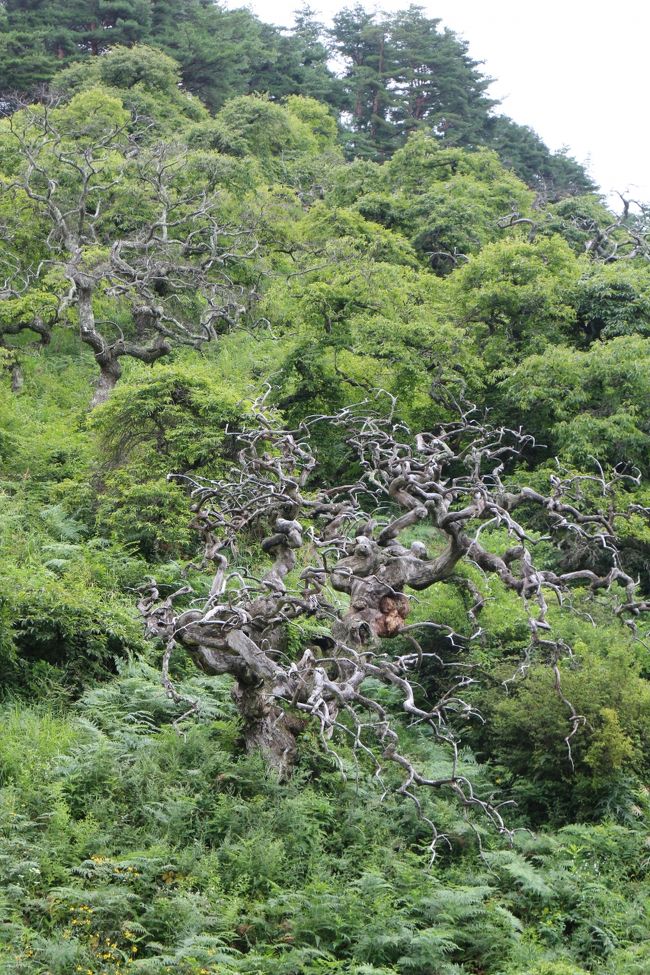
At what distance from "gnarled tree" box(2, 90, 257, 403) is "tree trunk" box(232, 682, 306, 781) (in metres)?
12.2

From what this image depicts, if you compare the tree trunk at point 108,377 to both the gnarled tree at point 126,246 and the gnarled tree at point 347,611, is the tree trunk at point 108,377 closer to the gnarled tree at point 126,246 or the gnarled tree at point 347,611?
the gnarled tree at point 126,246

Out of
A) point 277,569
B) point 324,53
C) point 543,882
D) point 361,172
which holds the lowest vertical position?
point 543,882

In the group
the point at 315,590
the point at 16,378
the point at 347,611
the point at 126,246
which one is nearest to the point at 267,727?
the point at 315,590

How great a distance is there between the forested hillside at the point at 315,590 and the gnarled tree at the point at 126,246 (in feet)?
0.41

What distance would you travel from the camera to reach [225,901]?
309 inches

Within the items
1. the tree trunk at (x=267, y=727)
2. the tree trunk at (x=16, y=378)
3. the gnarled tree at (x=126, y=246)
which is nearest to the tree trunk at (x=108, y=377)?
the gnarled tree at (x=126, y=246)

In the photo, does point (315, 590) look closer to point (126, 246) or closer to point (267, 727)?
point (267, 727)

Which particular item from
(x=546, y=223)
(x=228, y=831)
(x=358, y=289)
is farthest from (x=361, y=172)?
(x=228, y=831)

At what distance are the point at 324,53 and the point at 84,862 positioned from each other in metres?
61.5

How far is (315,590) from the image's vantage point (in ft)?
32.6

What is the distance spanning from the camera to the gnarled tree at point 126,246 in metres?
22.2

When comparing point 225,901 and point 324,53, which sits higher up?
point 324,53

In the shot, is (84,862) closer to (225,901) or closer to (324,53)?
(225,901)

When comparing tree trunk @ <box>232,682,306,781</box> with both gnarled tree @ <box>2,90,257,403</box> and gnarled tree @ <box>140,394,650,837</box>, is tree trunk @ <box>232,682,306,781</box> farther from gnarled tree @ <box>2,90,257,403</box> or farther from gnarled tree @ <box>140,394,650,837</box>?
gnarled tree @ <box>2,90,257,403</box>
